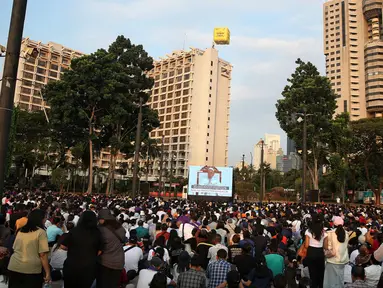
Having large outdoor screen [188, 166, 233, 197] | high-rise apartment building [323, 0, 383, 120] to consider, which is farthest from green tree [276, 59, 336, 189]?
high-rise apartment building [323, 0, 383, 120]

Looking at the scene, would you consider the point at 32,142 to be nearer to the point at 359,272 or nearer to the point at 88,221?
the point at 88,221

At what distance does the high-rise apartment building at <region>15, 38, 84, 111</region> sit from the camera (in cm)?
8231

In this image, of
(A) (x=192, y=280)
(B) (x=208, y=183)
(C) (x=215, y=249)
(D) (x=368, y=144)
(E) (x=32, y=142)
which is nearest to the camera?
(A) (x=192, y=280)

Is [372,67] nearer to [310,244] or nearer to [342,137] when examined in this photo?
[342,137]

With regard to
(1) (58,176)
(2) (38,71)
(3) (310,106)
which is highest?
(2) (38,71)

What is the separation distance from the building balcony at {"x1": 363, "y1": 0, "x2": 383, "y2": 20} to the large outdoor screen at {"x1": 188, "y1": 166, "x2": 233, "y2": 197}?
A: 93097mm

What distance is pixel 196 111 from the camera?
90750 mm

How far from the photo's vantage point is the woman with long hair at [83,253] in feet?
13.7

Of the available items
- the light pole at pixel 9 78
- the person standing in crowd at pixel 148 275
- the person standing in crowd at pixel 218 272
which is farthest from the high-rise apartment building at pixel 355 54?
the light pole at pixel 9 78

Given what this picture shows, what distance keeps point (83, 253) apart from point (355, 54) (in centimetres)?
11840

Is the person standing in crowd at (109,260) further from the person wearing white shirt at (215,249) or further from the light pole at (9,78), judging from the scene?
the person wearing white shirt at (215,249)

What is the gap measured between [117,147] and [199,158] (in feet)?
174

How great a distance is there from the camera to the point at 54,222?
8.02 meters

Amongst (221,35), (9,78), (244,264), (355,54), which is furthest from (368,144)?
(355,54)
